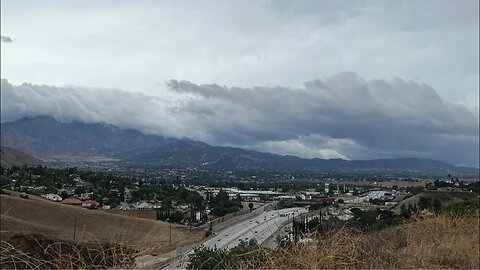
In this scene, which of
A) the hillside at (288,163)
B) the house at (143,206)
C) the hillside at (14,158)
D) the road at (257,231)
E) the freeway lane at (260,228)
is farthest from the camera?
the hillside at (14,158)

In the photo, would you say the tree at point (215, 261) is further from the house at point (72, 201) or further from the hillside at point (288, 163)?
the hillside at point (288, 163)

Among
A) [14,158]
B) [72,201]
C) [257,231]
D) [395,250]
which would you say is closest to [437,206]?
[395,250]

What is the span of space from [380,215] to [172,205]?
20467 mm

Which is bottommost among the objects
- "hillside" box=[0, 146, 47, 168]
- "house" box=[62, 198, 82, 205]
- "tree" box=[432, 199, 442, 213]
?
"house" box=[62, 198, 82, 205]

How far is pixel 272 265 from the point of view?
507 centimetres

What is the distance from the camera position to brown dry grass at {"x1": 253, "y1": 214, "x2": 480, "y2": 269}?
5.22 meters

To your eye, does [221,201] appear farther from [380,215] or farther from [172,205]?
[380,215]

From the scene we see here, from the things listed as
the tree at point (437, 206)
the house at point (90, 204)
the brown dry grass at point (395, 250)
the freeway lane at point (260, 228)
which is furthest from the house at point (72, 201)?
the brown dry grass at point (395, 250)

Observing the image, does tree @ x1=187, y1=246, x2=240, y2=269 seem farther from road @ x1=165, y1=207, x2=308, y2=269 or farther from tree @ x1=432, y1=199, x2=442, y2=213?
tree @ x1=432, y1=199, x2=442, y2=213

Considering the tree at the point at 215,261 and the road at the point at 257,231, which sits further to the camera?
the road at the point at 257,231

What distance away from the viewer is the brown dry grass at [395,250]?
522cm

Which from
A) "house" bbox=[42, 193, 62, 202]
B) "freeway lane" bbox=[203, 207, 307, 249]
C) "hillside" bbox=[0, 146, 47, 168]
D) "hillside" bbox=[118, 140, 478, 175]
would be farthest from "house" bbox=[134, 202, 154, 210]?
"hillside" bbox=[0, 146, 47, 168]

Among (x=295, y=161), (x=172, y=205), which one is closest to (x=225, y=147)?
(x=295, y=161)

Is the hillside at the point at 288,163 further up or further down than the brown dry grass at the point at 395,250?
further up
